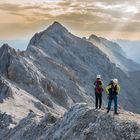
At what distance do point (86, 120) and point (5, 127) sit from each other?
32.2 metres

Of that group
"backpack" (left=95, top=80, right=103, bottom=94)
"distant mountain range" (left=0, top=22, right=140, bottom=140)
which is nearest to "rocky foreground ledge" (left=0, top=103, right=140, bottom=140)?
"distant mountain range" (left=0, top=22, right=140, bottom=140)

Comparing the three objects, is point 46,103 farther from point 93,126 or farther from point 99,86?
point 93,126

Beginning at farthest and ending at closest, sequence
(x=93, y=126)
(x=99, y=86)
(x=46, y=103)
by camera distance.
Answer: (x=46, y=103)
(x=99, y=86)
(x=93, y=126)

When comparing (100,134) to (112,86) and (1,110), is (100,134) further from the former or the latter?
(1,110)

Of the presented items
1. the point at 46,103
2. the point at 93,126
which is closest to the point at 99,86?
the point at 93,126

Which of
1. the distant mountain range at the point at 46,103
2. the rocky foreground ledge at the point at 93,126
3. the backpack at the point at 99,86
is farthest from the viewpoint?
the backpack at the point at 99,86

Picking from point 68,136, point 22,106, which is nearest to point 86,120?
point 68,136

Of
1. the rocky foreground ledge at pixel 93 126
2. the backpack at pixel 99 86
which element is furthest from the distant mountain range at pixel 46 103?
the backpack at pixel 99 86

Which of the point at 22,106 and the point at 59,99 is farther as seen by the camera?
the point at 59,99

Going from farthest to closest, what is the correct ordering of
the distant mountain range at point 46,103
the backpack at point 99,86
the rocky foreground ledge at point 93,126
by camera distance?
the backpack at point 99,86 → the distant mountain range at point 46,103 → the rocky foreground ledge at point 93,126

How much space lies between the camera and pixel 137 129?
110 ft

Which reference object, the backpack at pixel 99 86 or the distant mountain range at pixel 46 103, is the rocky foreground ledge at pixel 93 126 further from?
the backpack at pixel 99 86

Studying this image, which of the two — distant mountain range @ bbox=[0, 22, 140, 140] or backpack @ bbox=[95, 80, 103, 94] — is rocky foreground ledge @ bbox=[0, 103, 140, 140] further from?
backpack @ bbox=[95, 80, 103, 94]

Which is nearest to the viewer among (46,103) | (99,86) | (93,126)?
(93,126)
